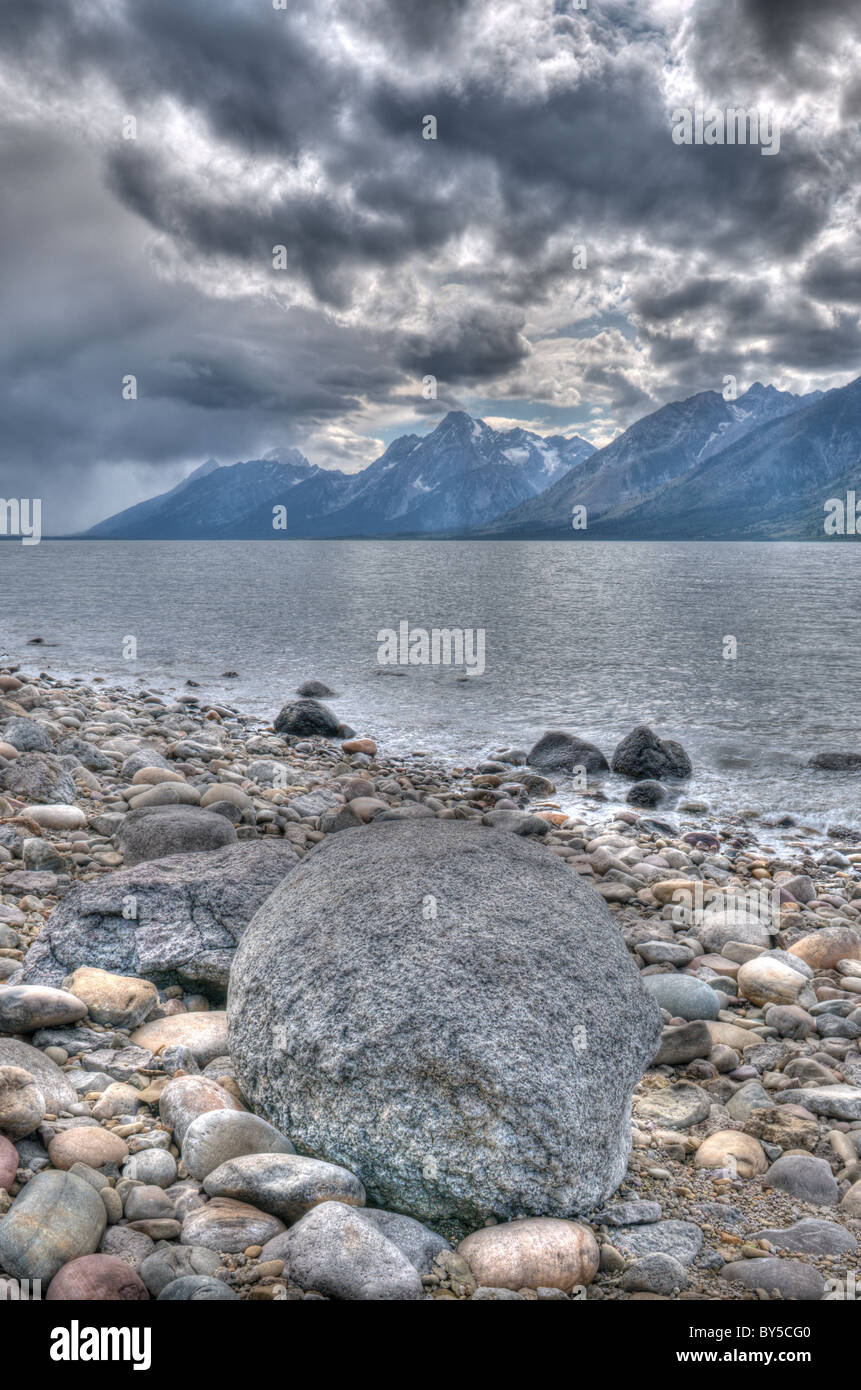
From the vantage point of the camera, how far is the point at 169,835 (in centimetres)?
893

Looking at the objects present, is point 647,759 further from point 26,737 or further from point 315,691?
point 315,691

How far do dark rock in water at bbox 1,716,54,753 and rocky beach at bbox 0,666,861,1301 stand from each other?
5.88 meters

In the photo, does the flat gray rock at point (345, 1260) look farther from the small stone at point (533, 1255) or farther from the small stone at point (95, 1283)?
the small stone at point (95, 1283)

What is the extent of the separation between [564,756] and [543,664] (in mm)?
14644

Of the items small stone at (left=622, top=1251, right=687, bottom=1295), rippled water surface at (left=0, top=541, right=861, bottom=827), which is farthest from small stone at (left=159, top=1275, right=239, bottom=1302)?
rippled water surface at (left=0, top=541, right=861, bottom=827)

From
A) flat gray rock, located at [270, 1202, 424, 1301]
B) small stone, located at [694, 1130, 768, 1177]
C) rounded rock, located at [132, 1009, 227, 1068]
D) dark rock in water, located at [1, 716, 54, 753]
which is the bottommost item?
small stone, located at [694, 1130, 768, 1177]

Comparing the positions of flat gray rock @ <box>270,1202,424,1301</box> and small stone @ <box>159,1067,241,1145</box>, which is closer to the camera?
flat gray rock @ <box>270,1202,424,1301</box>

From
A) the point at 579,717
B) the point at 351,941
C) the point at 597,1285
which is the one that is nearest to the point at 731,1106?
the point at 597,1285

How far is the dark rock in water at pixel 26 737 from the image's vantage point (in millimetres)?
12945

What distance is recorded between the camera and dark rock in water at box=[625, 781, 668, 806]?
50.1 feet

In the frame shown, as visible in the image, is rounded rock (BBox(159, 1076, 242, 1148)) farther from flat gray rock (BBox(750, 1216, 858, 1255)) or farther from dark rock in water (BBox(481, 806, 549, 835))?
dark rock in water (BBox(481, 806, 549, 835))

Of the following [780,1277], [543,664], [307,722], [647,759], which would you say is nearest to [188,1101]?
[780,1277]

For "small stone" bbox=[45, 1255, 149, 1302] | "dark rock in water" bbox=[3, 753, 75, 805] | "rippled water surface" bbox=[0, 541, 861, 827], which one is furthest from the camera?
"rippled water surface" bbox=[0, 541, 861, 827]

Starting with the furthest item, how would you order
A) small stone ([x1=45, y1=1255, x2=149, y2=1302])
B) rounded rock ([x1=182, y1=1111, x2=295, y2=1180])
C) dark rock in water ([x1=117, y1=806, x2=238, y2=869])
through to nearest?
dark rock in water ([x1=117, y1=806, x2=238, y2=869]), rounded rock ([x1=182, y1=1111, x2=295, y2=1180]), small stone ([x1=45, y1=1255, x2=149, y2=1302])
